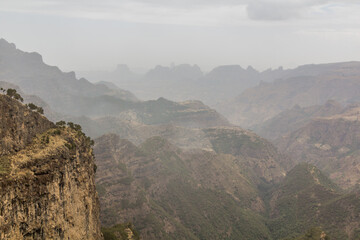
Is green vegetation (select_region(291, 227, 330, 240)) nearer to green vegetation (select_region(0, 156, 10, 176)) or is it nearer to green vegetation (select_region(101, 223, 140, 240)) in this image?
green vegetation (select_region(101, 223, 140, 240))

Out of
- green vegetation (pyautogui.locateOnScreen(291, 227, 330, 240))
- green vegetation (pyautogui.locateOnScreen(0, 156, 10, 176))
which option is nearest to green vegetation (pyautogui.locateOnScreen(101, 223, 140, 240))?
green vegetation (pyautogui.locateOnScreen(0, 156, 10, 176))

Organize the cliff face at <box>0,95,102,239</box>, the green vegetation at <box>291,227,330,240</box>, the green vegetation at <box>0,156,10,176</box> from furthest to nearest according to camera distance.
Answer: the green vegetation at <box>291,227,330,240</box> < the green vegetation at <box>0,156,10,176</box> < the cliff face at <box>0,95,102,239</box>

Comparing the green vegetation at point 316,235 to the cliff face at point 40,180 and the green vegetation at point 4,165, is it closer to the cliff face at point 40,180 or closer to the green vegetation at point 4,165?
the cliff face at point 40,180

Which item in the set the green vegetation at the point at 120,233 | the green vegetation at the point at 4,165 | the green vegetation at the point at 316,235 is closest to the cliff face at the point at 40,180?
the green vegetation at the point at 4,165

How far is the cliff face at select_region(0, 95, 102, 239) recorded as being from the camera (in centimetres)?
5122

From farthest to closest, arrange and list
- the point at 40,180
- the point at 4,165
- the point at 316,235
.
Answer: the point at 316,235 → the point at 40,180 → the point at 4,165

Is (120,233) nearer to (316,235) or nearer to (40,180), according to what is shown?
(40,180)

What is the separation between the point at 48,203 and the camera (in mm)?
58375

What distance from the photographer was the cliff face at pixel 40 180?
51.2m

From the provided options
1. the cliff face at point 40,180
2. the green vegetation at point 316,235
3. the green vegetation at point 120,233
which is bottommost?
the green vegetation at point 316,235

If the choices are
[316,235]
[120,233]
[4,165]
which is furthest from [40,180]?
[316,235]

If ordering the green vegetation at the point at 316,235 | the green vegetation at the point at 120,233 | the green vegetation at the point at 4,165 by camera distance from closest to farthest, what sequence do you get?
the green vegetation at the point at 4,165 < the green vegetation at the point at 120,233 < the green vegetation at the point at 316,235

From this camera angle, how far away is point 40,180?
56.8 metres

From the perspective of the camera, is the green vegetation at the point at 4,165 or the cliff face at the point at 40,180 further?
the green vegetation at the point at 4,165
